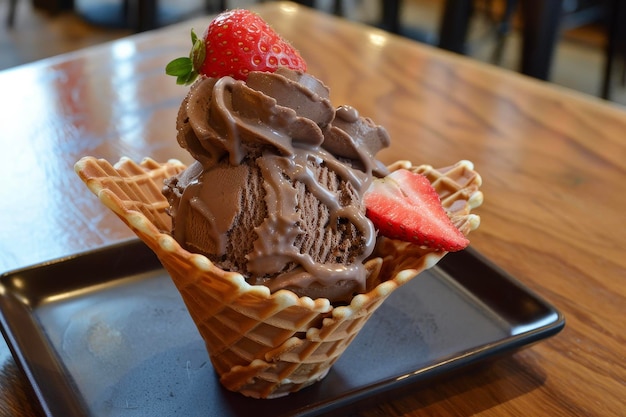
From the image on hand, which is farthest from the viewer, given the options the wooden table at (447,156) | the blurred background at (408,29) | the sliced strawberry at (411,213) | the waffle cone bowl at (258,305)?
the blurred background at (408,29)

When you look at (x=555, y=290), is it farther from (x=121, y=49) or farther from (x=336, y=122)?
(x=121, y=49)

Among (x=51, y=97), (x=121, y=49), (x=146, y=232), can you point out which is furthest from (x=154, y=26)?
(x=146, y=232)

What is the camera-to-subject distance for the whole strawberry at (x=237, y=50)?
1.00 meters

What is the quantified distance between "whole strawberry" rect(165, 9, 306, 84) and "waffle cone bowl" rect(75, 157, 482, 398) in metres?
0.21

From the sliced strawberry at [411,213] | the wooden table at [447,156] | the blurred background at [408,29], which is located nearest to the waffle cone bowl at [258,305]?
the sliced strawberry at [411,213]

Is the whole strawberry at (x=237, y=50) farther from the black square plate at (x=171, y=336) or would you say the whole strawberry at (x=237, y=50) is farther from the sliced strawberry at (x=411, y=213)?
the black square plate at (x=171, y=336)

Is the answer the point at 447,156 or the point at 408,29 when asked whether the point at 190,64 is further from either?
the point at 408,29

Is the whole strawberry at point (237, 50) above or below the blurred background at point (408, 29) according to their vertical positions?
above

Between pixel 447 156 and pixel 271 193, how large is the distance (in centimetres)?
95

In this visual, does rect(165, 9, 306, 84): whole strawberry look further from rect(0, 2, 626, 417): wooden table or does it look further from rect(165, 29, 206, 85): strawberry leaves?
rect(0, 2, 626, 417): wooden table

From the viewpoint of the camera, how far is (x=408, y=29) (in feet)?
18.6

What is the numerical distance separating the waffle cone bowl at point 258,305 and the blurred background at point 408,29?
11.3ft

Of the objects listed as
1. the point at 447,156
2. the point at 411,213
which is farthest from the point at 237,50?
the point at 447,156

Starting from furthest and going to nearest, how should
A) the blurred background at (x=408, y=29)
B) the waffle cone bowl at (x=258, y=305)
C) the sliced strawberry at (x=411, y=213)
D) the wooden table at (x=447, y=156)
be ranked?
the blurred background at (x=408, y=29), the wooden table at (x=447, y=156), the sliced strawberry at (x=411, y=213), the waffle cone bowl at (x=258, y=305)
